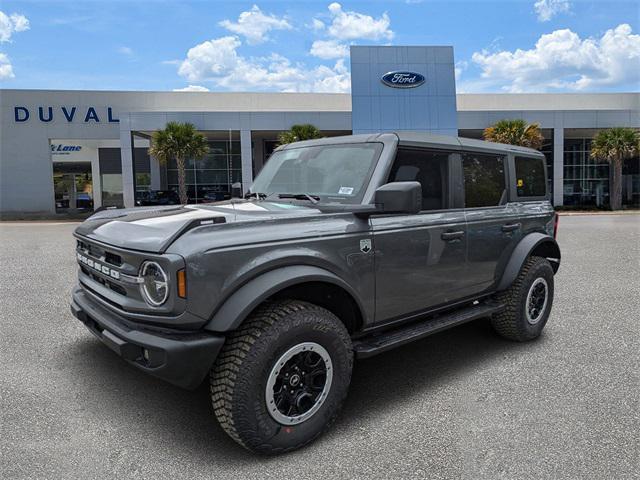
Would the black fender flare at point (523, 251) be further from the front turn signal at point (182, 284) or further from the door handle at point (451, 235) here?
the front turn signal at point (182, 284)

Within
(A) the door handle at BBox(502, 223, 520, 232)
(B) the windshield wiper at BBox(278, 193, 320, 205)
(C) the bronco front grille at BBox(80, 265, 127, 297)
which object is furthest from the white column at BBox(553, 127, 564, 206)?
(C) the bronco front grille at BBox(80, 265, 127, 297)

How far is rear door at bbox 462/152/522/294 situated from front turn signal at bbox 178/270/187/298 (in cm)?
252

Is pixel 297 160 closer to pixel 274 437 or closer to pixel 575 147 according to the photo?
pixel 274 437

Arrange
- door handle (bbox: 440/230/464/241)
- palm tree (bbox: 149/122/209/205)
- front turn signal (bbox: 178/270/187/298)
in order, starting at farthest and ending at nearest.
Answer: palm tree (bbox: 149/122/209/205) → door handle (bbox: 440/230/464/241) → front turn signal (bbox: 178/270/187/298)

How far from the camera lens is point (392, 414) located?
11.1 ft

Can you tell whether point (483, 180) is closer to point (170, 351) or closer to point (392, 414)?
point (392, 414)

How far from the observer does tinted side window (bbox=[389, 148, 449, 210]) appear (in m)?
3.68

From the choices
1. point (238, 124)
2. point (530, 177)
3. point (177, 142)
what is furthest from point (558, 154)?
point (530, 177)

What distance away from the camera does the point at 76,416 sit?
329 cm

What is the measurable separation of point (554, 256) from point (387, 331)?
2687 mm

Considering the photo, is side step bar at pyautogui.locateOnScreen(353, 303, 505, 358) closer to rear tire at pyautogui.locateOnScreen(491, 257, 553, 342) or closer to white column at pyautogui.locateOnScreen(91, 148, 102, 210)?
rear tire at pyautogui.locateOnScreen(491, 257, 553, 342)

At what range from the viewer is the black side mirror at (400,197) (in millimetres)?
3080

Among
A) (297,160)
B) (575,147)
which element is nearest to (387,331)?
(297,160)

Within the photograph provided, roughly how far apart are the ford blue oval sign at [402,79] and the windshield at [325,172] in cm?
2815
